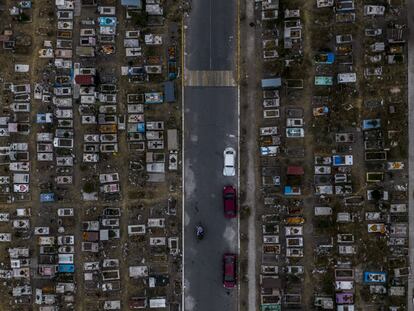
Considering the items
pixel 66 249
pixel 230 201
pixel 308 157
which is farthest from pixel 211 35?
pixel 66 249

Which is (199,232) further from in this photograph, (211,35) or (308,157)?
(211,35)

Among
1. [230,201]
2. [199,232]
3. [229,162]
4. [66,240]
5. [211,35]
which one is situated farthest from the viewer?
[211,35]

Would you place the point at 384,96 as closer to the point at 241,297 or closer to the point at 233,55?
the point at 233,55

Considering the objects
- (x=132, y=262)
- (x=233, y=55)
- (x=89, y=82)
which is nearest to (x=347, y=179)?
(x=233, y=55)

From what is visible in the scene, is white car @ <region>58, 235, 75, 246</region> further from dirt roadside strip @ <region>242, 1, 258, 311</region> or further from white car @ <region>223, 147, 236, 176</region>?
dirt roadside strip @ <region>242, 1, 258, 311</region>

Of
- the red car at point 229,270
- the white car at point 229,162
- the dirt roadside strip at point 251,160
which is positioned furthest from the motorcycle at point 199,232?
the white car at point 229,162

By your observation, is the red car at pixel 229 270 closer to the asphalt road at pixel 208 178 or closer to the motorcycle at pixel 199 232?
the asphalt road at pixel 208 178

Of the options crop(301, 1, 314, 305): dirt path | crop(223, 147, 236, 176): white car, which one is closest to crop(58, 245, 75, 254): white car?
crop(223, 147, 236, 176): white car
